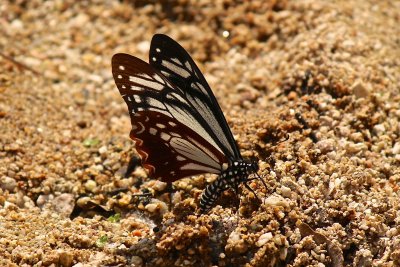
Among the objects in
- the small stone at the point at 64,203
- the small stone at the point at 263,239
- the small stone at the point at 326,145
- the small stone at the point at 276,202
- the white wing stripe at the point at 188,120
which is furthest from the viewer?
the small stone at the point at 64,203

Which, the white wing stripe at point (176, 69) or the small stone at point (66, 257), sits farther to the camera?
the white wing stripe at point (176, 69)

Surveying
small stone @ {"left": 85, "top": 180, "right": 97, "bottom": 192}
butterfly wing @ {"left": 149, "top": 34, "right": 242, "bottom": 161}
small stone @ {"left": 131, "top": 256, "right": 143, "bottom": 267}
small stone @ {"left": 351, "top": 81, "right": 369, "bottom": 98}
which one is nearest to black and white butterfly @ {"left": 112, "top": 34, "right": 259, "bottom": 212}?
butterfly wing @ {"left": 149, "top": 34, "right": 242, "bottom": 161}

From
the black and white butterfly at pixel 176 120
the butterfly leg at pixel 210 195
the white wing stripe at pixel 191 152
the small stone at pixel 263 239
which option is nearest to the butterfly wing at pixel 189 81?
the black and white butterfly at pixel 176 120

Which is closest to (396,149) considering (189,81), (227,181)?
(227,181)

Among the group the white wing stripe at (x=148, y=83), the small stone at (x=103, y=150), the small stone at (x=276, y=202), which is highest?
the white wing stripe at (x=148, y=83)

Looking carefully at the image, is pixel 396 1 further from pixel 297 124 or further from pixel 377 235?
pixel 377 235

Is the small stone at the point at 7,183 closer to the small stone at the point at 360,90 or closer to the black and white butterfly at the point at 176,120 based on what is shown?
the black and white butterfly at the point at 176,120

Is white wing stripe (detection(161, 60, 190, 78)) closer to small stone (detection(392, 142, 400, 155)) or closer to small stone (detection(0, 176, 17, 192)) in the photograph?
small stone (detection(0, 176, 17, 192))
